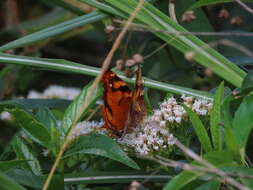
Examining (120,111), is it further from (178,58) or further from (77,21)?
(178,58)

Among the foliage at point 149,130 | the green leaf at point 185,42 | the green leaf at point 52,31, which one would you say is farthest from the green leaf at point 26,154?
the green leaf at point 185,42

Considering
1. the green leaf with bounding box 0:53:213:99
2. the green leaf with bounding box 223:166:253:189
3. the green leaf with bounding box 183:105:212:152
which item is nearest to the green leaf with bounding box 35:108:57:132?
the green leaf with bounding box 0:53:213:99

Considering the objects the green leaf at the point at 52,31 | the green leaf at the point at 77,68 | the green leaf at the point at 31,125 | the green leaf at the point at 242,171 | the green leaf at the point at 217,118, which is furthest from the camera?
the green leaf at the point at 52,31

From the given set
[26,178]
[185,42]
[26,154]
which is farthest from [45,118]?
[185,42]

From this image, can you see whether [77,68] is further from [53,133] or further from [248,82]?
[248,82]

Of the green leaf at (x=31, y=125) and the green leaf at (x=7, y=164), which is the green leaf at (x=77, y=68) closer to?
the green leaf at (x=31, y=125)

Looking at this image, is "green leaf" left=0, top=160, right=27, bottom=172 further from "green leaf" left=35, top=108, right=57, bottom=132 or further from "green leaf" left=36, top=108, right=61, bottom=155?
"green leaf" left=35, top=108, right=57, bottom=132
